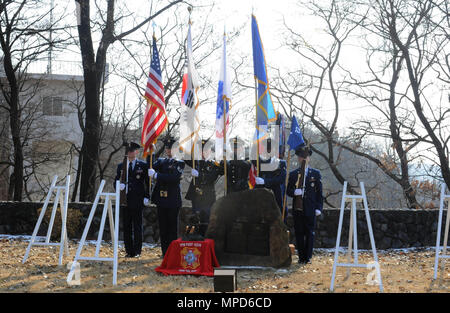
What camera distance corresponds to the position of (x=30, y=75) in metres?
26.1

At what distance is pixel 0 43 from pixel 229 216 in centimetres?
1284

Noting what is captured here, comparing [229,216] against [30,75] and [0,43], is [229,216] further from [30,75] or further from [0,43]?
[30,75]

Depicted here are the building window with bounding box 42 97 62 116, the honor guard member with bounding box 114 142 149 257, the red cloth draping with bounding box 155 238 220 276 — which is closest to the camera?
the red cloth draping with bounding box 155 238 220 276

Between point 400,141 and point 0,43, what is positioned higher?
Result: point 0,43

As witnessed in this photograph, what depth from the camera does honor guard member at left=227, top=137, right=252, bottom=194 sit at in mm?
9797

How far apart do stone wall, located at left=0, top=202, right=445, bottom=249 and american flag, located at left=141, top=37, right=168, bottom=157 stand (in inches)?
142

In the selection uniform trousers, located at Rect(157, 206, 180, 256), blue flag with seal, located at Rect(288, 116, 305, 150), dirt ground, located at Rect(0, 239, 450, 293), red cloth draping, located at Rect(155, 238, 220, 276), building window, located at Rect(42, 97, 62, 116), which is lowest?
dirt ground, located at Rect(0, 239, 450, 293)

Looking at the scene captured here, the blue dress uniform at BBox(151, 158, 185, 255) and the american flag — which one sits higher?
the american flag

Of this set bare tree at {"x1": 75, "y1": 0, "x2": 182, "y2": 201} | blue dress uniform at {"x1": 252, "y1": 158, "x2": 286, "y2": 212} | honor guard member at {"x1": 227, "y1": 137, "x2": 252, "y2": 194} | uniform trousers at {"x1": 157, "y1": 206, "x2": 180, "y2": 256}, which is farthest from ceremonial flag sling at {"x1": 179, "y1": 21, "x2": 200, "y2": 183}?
bare tree at {"x1": 75, "y1": 0, "x2": 182, "y2": 201}

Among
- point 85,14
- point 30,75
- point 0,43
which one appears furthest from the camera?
point 30,75

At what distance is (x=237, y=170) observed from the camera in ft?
32.4

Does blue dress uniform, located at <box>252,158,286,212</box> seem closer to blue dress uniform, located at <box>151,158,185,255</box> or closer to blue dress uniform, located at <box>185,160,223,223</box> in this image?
blue dress uniform, located at <box>185,160,223,223</box>

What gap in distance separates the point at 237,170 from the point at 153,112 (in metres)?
1.96

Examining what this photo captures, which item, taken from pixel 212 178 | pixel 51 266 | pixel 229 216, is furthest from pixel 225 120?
pixel 51 266
